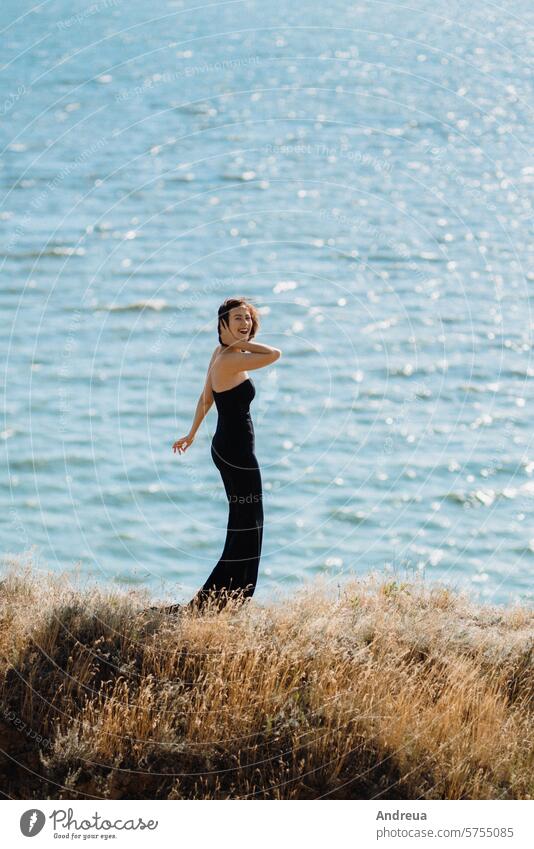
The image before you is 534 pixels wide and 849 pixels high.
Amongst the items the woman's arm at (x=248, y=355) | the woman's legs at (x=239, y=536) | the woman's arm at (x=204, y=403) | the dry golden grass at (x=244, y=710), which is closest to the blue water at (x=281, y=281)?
the woman's legs at (x=239, y=536)

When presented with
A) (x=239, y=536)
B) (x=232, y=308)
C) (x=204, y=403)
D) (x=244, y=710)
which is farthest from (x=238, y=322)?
(x=244, y=710)

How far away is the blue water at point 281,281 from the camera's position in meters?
24.6

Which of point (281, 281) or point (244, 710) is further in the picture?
point (281, 281)

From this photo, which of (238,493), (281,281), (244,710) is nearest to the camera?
(244,710)

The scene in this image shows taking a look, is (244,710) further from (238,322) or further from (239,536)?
(238,322)

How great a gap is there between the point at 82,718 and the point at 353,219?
25964mm

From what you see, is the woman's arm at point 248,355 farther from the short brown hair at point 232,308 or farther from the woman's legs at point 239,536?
the woman's legs at point 239,536

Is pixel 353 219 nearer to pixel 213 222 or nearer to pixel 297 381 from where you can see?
pixel 213 222

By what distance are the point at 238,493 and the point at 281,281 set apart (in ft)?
70.1

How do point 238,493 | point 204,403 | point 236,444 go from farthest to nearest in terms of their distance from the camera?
point 204,403, point 238,493, point 236,444

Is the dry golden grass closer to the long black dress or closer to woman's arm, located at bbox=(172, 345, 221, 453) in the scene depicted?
the long black dress

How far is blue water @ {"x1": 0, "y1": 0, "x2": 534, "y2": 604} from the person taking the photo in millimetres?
24625

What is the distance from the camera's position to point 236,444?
A: 10469mm

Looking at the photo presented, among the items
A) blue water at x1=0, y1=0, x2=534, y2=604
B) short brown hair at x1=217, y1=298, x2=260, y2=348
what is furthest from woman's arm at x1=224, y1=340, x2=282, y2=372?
blue water at x1=0, y1=0, x2=534, y2=604
